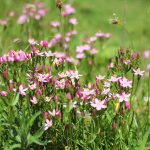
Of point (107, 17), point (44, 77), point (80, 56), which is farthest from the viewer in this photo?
→ point (107, 17)

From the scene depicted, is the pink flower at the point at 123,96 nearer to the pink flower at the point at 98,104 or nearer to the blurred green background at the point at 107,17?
the pink flower at the point at 98,104

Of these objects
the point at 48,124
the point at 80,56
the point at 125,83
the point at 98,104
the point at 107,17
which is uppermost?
the point at 107,17

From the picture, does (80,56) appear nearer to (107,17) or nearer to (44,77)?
(44,77)

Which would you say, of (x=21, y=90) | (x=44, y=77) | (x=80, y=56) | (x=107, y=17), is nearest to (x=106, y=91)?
(x=44, y=77)

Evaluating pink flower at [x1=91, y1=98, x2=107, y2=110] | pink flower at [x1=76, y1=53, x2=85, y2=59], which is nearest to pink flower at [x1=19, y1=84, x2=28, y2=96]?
pink flower at [x1=91, y1=98, x2=107, y2=110]

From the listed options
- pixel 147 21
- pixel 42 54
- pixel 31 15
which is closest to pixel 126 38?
pixel 147 21

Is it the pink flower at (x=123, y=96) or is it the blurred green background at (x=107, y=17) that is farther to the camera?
the blurred green background at (x=107, y=17)

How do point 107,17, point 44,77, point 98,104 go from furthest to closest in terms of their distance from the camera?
1. point 107,17
2. point 44,77
3. point 98,104

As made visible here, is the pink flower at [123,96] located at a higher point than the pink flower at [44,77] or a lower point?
lower

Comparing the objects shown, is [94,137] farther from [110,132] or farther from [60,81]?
[60,81]

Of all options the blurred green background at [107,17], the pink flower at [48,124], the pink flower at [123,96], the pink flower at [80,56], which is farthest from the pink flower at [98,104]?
the blurred green background at [107,17]

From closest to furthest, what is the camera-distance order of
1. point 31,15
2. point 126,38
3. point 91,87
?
point 91,87 < point 31,15 < point 126,38
